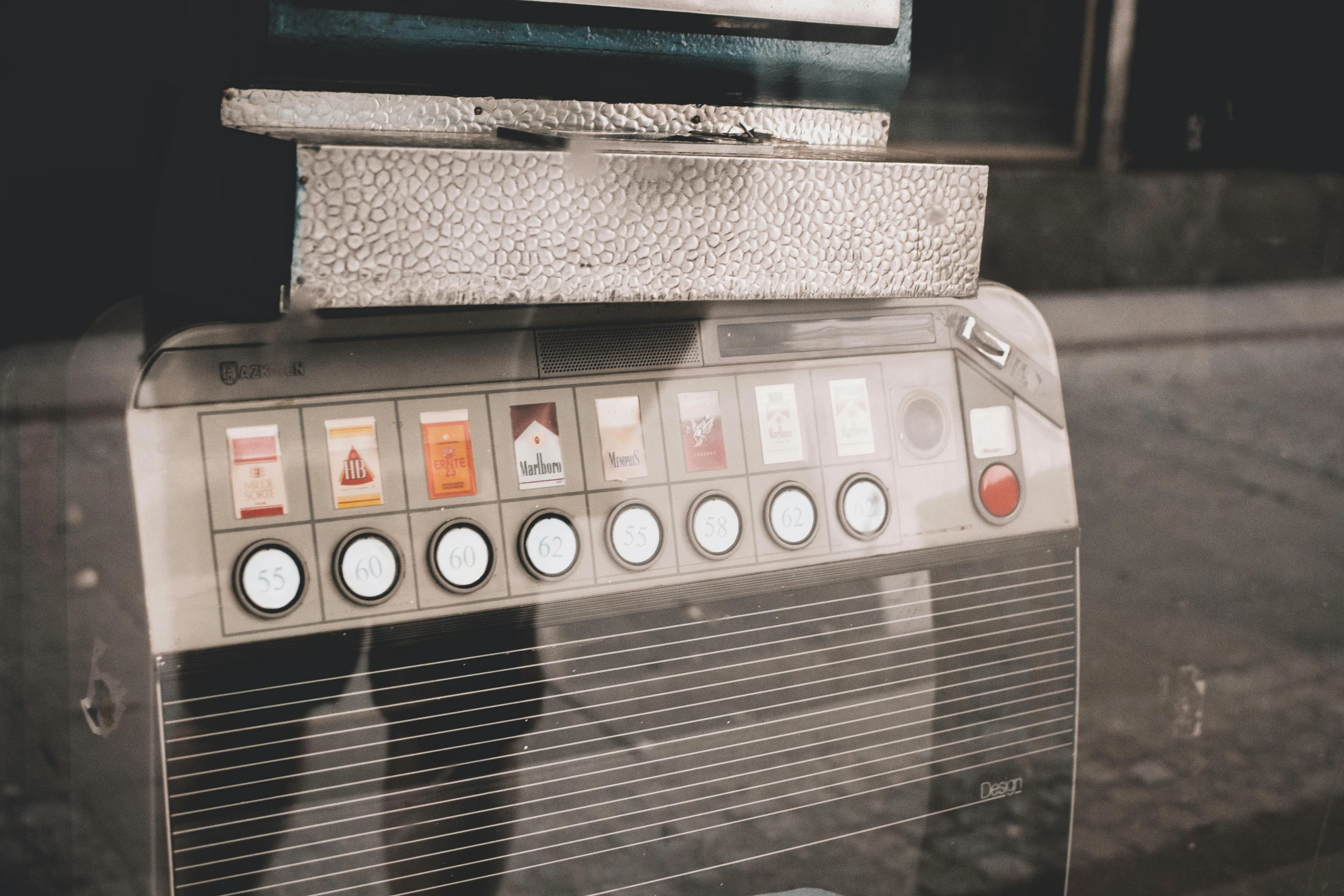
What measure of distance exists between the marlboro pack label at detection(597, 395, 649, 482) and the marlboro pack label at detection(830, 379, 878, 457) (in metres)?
0.18

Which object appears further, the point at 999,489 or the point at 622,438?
the point at 999,489

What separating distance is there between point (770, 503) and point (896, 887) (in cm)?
43

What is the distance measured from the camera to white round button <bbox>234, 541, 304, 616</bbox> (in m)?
0.62

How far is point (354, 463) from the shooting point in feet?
2.12

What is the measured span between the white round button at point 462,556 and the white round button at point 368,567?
0.10ft

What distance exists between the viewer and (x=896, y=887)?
34.9 inches

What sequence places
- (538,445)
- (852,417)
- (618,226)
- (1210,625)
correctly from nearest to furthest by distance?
(618,226) → (538,445) → (852,417) → (1210,625)

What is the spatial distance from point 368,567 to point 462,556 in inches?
2.6

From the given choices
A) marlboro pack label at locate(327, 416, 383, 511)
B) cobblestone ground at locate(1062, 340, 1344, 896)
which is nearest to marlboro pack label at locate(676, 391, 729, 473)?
marlboro pack label at locate(327, 416, 383, 511)

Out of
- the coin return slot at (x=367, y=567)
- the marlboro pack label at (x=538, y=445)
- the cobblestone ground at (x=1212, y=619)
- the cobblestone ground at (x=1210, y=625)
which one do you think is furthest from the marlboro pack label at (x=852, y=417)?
the cobblestone ground at (x=1212, y=619)

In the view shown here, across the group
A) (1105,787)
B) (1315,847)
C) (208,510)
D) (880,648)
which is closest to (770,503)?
(880,648)

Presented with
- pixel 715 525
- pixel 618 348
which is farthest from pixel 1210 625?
pixel 618 348

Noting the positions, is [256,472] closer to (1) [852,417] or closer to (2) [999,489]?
(1) [852,417]

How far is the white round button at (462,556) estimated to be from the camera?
66 centimetres
